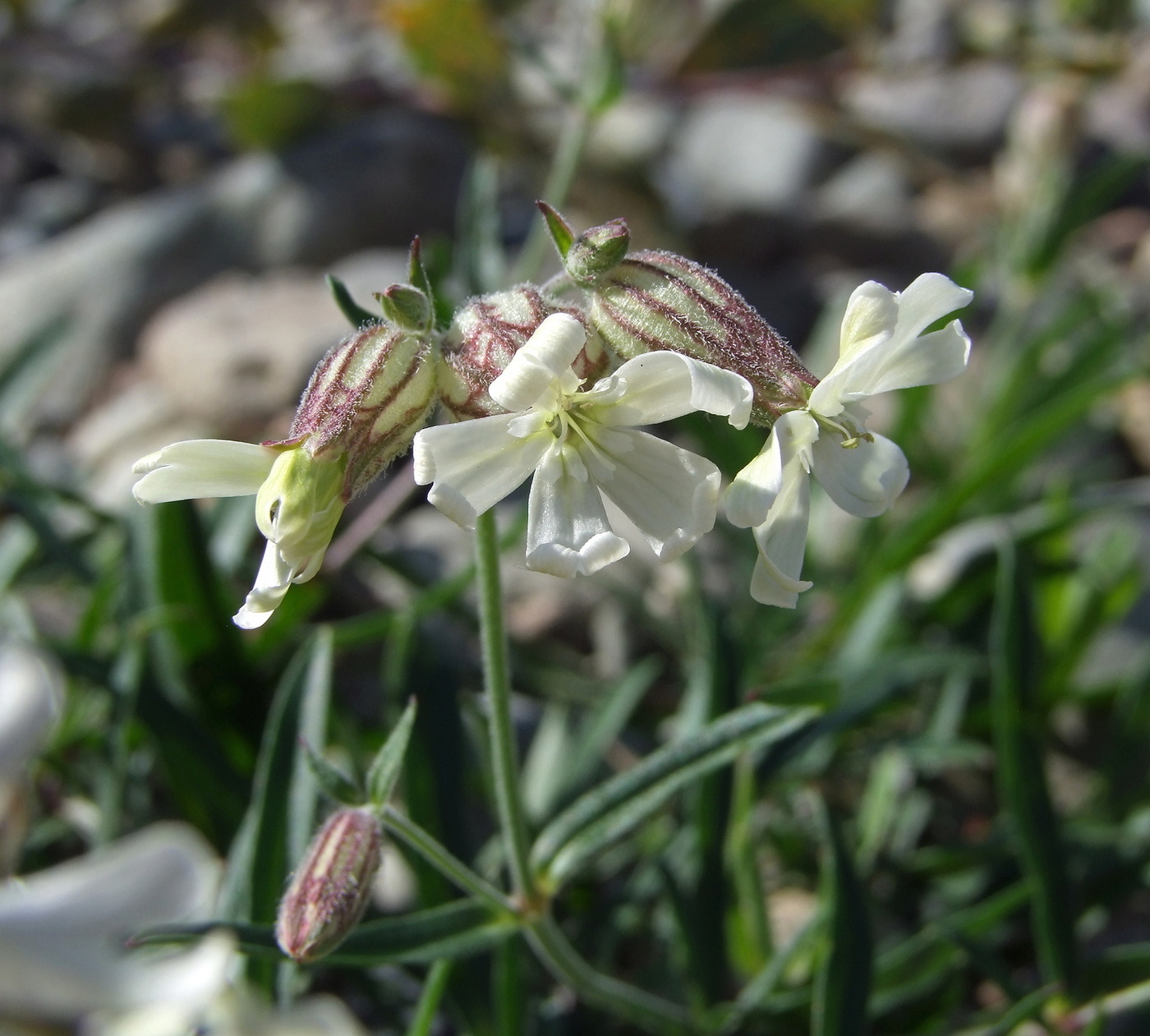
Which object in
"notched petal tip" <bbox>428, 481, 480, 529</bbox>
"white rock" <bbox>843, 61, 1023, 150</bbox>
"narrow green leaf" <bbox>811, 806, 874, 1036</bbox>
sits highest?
"notched petal tip" <bbox>428, 481, 480, 529</bbox>

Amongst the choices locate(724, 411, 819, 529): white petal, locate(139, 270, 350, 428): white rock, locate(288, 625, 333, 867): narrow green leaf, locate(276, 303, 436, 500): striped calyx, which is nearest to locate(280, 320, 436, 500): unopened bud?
locate(276, 303, 436, 500): striped calyx

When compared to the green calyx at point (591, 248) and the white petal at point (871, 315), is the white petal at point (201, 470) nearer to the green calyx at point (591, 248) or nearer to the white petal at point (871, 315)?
the green calyx at point (591, 248)

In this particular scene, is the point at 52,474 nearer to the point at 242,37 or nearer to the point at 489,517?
the point at 242,37

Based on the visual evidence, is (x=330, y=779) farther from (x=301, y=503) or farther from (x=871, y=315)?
(x=871, y=315)

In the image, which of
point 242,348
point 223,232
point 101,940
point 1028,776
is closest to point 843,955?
point 1028,776

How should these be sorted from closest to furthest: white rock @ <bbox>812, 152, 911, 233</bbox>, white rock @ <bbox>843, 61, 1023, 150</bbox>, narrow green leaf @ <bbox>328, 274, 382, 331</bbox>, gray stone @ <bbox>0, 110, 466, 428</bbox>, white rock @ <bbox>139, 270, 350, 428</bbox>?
1. narrow green leaf @ <bbox>328, 274, 382, 331</bbox>
2. white rock @ <bbox>139, 270, 350, 428</bbox>
3. gray stone @ <bbox>0, 110, 466, 428</bbox>
4. white rock @ <bbox>812, 152, 911, 233</bbox>
5. white rock @ <bbox>843, 61, 1023, 150</bbox>

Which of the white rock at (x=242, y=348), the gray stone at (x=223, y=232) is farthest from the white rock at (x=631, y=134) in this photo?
the white rock at (x=242, y=348)

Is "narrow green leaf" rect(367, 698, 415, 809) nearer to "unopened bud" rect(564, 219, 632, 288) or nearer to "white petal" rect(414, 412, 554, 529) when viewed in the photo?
"white petal" rect(414, 412, 554, 529)
